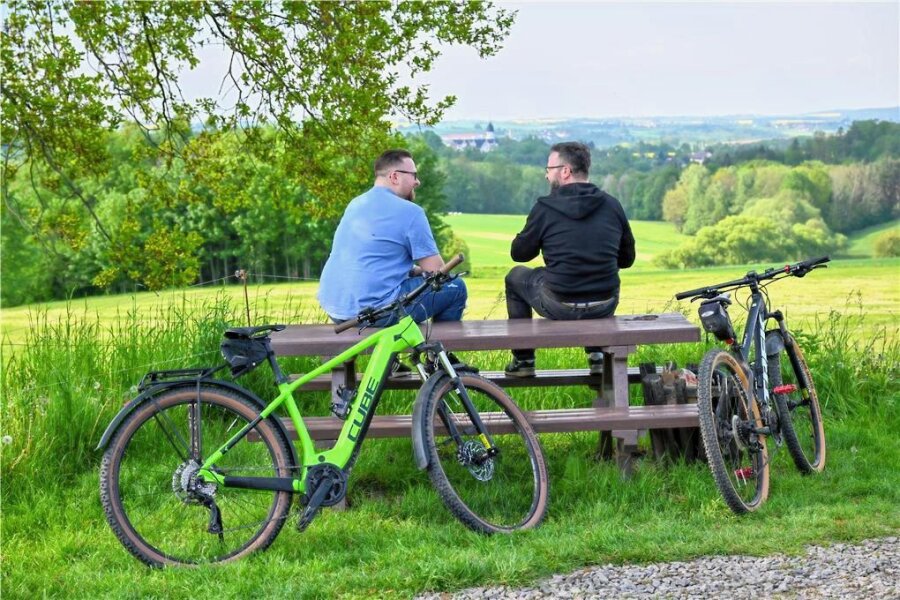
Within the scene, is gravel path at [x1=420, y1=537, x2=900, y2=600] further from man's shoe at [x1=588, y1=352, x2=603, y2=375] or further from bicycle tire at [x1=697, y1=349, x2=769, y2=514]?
man's shoe at [x1=588, y1=352, x2=603, y2=375]

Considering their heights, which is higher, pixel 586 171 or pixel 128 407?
pixel 586 171

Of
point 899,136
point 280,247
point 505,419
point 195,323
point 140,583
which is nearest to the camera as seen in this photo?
point 140,583

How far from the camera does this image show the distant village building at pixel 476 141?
3020 cm

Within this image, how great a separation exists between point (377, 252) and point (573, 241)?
1.05 metres

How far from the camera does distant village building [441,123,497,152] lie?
30.2 meters

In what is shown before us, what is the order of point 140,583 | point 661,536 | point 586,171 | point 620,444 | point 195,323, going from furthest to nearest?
point 195,323 < point 586,171 < point 620,444 < point 661,536 < point 140,583

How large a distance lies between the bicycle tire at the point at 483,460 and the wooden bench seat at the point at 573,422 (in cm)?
32

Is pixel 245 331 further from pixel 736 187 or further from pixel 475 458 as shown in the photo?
pixel 736 187

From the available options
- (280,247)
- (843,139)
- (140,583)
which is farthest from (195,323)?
(843,139)

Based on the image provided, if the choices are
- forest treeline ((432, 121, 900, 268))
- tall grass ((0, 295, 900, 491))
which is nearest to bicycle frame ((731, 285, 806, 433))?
tall grass ((0, 295, 900, 491))

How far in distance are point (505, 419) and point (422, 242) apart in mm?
1065

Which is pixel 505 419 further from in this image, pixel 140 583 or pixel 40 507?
pixel 40 507

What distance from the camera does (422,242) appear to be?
20.0 feet

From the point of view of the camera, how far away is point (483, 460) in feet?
17.7
